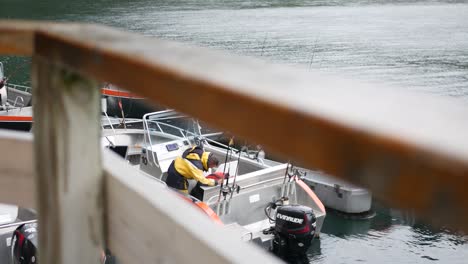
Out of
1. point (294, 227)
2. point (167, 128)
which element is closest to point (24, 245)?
point (294, 227)

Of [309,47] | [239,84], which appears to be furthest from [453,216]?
[309,47]

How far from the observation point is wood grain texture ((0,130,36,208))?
4.51ft

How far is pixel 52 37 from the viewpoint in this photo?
38.2 inches

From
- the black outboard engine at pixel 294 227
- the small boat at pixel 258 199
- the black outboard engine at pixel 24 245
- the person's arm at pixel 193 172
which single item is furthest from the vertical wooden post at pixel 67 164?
the person's arm at pixel 193 172

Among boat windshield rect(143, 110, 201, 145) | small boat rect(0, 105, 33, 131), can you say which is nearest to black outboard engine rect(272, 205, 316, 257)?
boat windshield rect(143, 110, 201, 145)

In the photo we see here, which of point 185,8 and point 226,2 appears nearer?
point 185,8

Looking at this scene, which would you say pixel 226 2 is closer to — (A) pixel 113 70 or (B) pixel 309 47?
(B) pixel 309 47

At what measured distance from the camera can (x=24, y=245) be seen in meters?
6.61

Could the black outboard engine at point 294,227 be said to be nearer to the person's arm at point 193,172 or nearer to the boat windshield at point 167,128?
the person's arm at point 193,172

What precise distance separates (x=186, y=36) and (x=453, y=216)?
119 ft

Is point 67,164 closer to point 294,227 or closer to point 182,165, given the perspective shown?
point 294,227

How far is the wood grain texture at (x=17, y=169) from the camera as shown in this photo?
4.51 feet

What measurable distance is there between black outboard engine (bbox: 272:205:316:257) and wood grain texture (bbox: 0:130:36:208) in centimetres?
790

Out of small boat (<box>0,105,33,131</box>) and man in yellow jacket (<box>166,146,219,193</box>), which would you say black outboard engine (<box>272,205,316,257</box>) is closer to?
man in yellow jacket (<box>166,146,219,193</box>)
